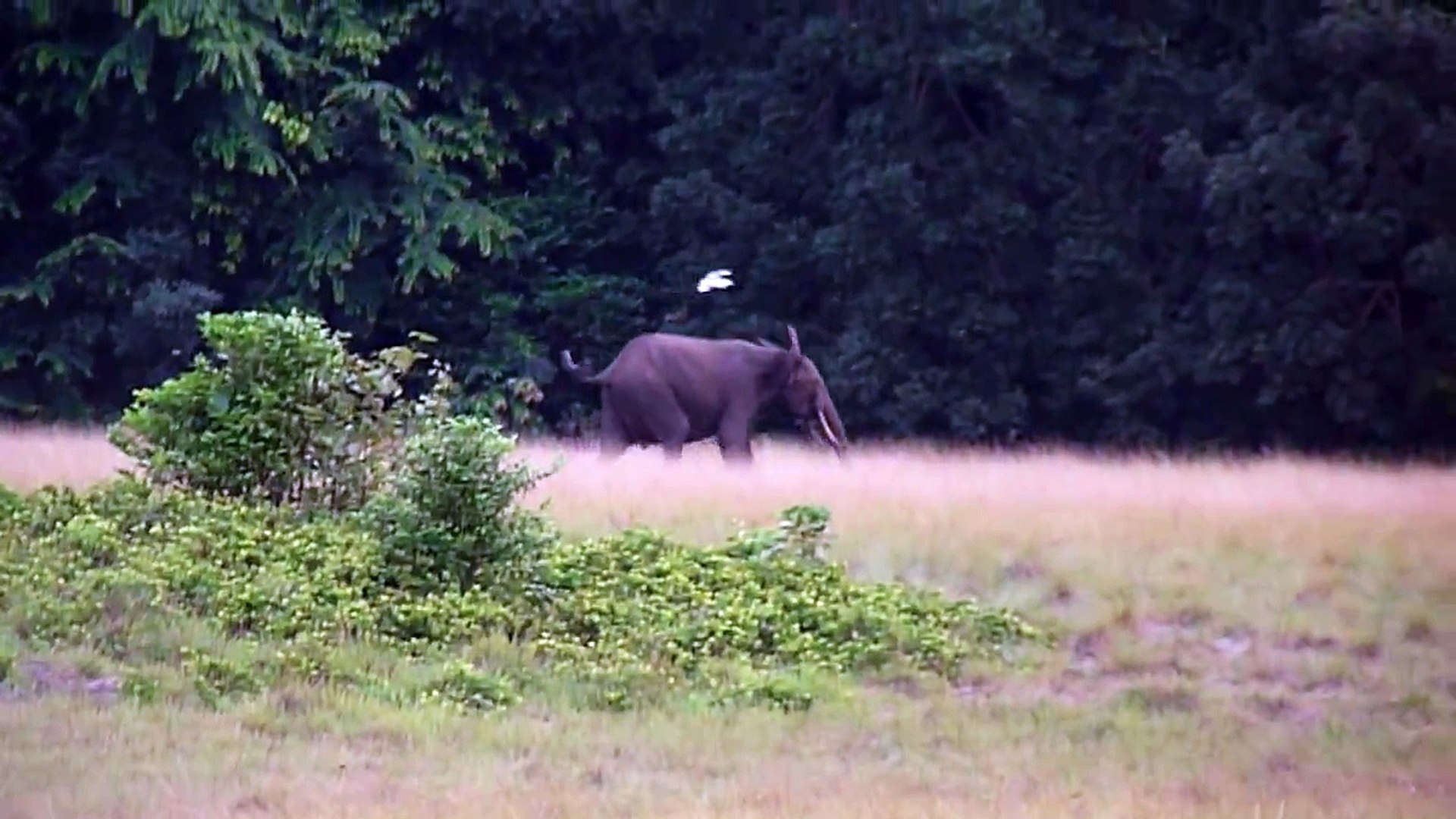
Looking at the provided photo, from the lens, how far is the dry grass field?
8.73 metres

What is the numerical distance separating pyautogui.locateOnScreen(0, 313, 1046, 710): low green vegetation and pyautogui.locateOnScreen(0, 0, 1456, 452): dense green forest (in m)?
11.5

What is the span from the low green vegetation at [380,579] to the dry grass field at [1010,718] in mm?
412

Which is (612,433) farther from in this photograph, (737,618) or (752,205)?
(752,205)

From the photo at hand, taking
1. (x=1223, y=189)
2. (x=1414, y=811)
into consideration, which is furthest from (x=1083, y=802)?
(x=1223, y=189)

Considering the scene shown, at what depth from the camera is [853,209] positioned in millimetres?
26203

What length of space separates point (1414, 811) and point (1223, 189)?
15845 millimetres

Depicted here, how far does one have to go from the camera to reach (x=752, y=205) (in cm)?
2688

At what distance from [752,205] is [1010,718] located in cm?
1698

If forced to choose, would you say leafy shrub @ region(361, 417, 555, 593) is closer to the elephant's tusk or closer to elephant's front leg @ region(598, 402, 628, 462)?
elephant's front leg @ region(598, 402, 628, 462)

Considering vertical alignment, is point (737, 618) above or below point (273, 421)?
below

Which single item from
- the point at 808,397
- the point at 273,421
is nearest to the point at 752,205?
the point at 808,397

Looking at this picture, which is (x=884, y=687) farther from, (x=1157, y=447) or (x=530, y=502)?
(x=1157, y=447)

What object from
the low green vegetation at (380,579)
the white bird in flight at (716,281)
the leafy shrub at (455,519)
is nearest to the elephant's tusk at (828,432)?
the white bird in flight at (716,281)

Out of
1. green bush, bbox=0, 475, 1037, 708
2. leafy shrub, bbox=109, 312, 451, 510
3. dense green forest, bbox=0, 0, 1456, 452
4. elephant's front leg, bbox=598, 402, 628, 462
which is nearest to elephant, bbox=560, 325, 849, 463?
elephant's front leg, bbox=598, 402, 628, 462
